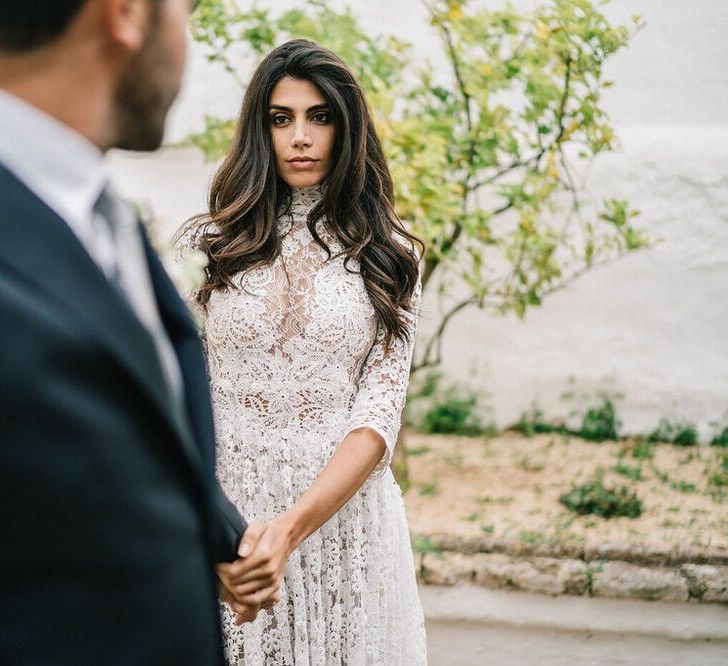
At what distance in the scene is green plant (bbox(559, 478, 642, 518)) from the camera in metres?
4.55

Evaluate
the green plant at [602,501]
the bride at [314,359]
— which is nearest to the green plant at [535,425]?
the green plant at [602,501]

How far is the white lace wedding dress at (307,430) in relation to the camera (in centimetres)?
248

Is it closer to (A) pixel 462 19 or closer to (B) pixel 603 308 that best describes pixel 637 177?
(B) pixel 603 308

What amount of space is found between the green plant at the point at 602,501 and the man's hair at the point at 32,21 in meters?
4.07

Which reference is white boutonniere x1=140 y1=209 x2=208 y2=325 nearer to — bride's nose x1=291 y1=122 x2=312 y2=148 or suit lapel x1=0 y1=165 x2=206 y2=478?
suit lapel x1=0 y1=165 x2=206 y2=478

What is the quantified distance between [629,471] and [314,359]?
120 inches

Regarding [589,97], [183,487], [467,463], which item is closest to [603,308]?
[467,463]

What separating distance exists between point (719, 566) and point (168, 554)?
3.51m

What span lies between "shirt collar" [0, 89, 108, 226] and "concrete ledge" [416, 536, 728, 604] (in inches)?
129

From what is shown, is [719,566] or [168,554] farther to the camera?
[719,566]

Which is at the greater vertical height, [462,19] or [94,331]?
[462,19]

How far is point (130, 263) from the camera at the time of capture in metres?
1.06

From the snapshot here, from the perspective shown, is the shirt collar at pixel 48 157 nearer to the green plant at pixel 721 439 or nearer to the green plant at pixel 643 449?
the green plant at pixel 643 449

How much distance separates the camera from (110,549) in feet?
2.71
